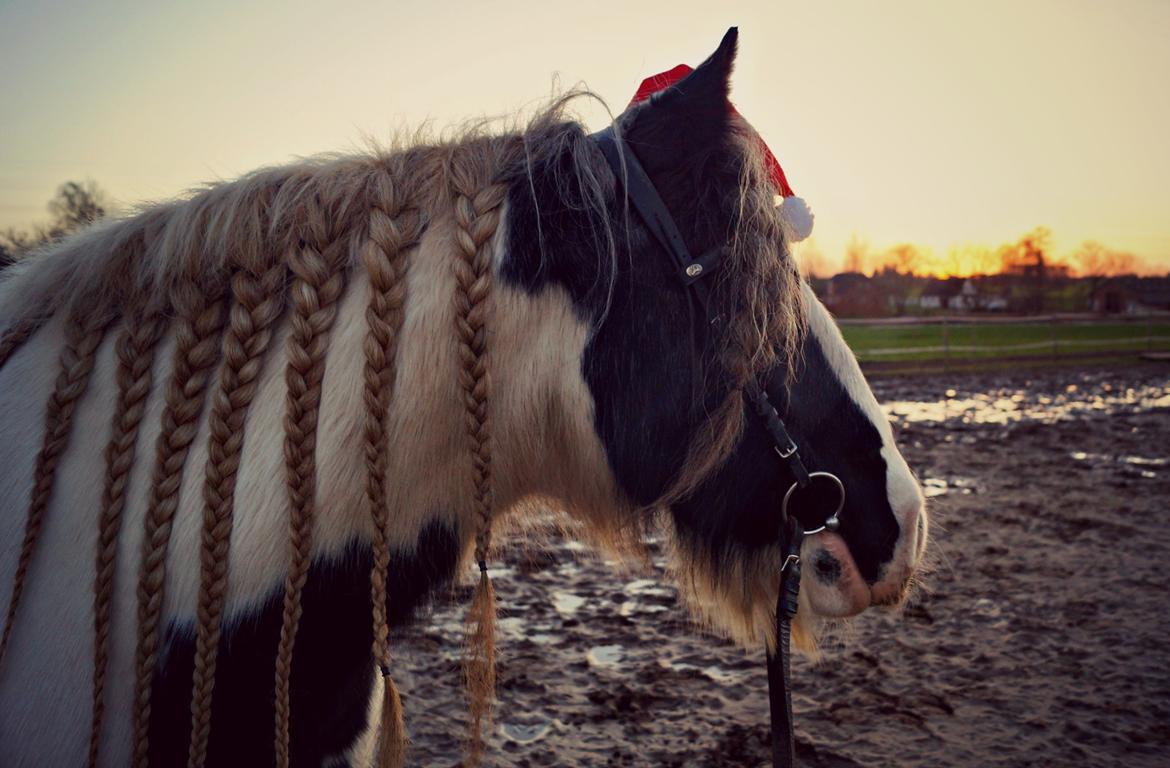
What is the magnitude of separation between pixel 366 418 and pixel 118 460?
0.42 meters

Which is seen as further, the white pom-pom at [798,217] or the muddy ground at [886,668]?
the muddy ground at [886,668]

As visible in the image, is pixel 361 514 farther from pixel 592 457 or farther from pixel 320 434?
pixel 592 457

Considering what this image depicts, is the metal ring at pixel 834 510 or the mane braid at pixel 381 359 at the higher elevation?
the mane braid at pixel 381 359

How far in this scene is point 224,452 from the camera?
1.20 metres

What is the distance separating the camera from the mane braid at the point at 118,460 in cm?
117

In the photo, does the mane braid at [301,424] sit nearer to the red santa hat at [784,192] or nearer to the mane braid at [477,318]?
the mane braid at [477,318]

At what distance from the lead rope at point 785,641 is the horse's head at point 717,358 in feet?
0.14

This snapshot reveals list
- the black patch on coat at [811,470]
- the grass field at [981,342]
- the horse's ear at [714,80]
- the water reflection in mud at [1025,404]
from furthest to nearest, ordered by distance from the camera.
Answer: the grass field at [981,342], the water reflection in mud at [1025,404], the black patch on coat at [811,470], the horse's ear at [714,80]

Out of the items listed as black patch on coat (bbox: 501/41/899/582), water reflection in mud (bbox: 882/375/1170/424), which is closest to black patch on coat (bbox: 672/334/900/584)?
black patch on coat (bbox: 501/41/899/582)

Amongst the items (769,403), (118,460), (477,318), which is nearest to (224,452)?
(118,460)

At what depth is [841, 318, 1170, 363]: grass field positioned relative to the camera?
66.5 ft

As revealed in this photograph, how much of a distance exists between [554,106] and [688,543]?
0.92 m

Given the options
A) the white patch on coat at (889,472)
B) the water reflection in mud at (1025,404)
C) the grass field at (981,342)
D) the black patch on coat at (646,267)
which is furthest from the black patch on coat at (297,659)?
the grass field at (981,342)

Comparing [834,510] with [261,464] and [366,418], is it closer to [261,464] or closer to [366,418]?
[366,418]
